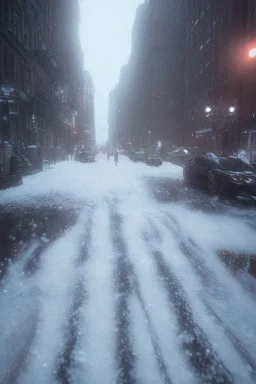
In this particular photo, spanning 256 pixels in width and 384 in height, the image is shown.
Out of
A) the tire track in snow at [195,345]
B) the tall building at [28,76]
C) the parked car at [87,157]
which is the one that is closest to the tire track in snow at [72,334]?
the tire track in snow at [195,345]

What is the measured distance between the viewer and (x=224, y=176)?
488 inches

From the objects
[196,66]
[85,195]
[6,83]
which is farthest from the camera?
[196,66]

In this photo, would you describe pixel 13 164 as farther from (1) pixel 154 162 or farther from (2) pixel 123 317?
(1) pixel 154 162

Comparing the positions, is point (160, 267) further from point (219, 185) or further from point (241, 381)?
point (219, 185)

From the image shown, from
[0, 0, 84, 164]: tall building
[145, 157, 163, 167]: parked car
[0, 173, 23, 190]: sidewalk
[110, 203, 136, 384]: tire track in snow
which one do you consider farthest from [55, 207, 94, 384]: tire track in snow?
[145, 157, 163, 167]: parked car

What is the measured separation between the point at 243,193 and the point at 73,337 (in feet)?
31.8

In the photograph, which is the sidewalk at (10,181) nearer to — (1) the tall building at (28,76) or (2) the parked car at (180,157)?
(1) the tall building at (28,76)

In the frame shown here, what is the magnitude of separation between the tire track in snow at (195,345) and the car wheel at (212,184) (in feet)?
30.6

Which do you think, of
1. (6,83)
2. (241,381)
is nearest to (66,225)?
(241,381)

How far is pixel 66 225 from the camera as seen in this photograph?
7.79m

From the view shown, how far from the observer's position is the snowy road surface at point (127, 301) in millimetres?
2756

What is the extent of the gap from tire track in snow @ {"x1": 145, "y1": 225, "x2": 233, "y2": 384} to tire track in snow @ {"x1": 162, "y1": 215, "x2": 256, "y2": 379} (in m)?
0.25

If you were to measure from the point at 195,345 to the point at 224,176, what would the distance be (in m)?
10.1

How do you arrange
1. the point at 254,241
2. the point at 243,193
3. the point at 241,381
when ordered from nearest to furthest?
the point at 241,381 → the point at 254,241 → the point at 243,193
